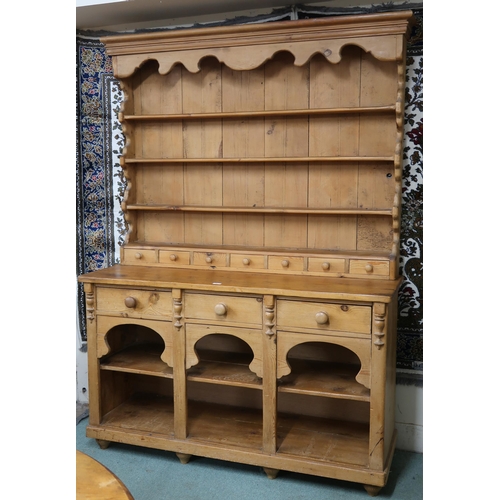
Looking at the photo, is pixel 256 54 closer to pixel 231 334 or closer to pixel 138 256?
pixel 138 256

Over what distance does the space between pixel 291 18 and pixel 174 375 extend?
2.01 metres

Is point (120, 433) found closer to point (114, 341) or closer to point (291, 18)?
point (114, 341)

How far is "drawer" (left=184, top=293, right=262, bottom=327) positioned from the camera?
102 inches

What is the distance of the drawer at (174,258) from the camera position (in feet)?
10.3

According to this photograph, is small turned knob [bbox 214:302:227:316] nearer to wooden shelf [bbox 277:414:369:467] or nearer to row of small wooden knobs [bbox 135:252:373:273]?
row of small wooden knobs [bbox 135:252:373:273]

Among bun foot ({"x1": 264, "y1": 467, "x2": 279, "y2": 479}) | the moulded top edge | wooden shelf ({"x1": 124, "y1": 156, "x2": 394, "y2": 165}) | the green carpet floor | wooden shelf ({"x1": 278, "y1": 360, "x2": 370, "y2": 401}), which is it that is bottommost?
the green carpet floor

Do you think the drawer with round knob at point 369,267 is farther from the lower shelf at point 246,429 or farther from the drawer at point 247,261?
the lower shelf at point 246,429

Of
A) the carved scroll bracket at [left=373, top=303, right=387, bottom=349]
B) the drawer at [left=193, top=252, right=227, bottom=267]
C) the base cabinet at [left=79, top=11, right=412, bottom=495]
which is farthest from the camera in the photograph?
the drawer at [left=193, top=252, right=227, bottom=267]

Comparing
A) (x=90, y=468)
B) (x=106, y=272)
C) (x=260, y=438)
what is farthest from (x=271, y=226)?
(x=90, y=468)

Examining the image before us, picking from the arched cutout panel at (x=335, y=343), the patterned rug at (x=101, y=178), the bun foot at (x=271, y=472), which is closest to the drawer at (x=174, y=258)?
the patterned rug at (x=101, y=178)

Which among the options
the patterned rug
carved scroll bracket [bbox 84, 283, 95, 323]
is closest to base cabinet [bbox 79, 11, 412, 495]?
carved scroll bracket [bbox 84, 283, 95, 323]

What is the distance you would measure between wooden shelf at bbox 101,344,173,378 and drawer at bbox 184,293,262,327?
384 mm

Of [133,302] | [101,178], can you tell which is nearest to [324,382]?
[133,302]
